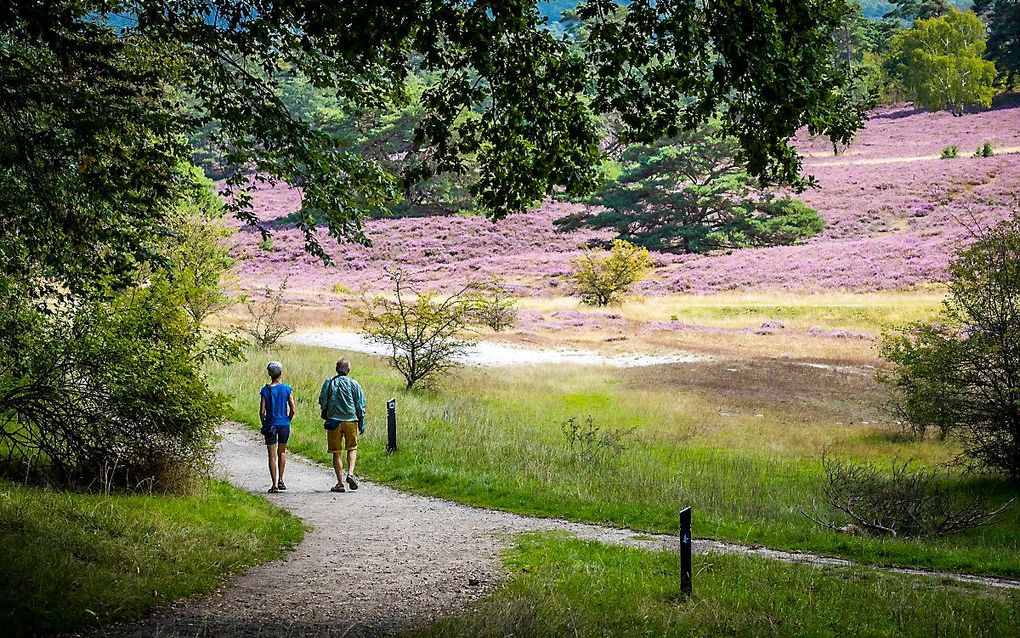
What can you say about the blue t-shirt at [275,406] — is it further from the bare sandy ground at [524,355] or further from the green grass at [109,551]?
the bare sandy ground at [524,355]

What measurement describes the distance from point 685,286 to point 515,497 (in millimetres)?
42082

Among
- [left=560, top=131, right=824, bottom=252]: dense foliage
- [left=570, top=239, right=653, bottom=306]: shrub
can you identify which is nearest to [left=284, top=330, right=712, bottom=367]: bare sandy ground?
[left=570, top=239, right=653, bottom=306]: shrub

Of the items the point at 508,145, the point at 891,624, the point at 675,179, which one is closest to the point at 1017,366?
the point at 891,624

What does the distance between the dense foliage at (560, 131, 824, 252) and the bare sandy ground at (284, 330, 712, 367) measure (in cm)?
3190

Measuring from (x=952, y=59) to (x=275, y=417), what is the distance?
309 ft

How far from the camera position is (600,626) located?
6.57 metres

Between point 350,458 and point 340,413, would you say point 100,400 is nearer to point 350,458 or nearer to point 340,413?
point 340,413

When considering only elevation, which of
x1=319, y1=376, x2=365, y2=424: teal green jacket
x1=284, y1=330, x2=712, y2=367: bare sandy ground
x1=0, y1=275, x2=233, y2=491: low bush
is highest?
x1=0, y1=275, x2=233, y2=491: low bush

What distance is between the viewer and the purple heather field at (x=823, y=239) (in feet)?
173

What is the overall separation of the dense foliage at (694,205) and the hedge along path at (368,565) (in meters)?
54.3

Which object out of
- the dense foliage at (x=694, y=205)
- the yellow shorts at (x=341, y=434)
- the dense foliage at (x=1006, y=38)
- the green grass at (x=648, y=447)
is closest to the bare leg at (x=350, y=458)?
the yellow shorts at (x=341, y=434)

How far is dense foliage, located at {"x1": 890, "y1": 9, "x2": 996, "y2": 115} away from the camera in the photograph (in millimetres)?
88688

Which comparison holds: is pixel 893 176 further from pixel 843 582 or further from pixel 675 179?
pixel 843 582

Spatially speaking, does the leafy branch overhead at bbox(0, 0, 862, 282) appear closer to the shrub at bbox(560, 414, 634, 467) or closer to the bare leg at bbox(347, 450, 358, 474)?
the bare leg at bbox(347, 450, 358, 474)
